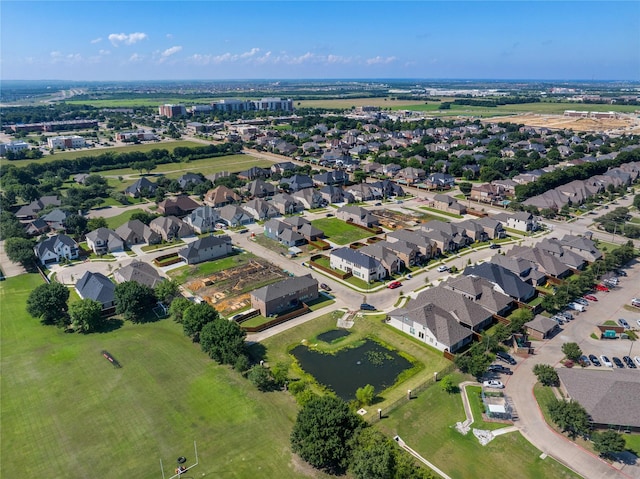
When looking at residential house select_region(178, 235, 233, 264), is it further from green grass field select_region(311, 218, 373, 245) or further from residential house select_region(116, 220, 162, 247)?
green grass field select_region(311, 218, 373, 245)

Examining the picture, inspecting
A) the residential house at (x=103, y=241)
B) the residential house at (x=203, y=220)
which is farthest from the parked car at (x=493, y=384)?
the residential house at (x=103, y=241)

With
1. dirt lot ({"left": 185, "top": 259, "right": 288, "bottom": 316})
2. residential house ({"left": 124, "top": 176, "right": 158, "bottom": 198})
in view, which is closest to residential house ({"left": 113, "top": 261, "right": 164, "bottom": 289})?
dirt lot ({"left": 185, "top": 259, "right": 288, "bottom": 316})

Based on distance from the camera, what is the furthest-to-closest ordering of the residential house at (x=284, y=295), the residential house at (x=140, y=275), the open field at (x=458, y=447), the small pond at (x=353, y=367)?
the residential house at (x=140, y=275) → the residential house at (x=284, y=295) → the small pond at (x=353, y=367) → the open field at (x=458, y=447)

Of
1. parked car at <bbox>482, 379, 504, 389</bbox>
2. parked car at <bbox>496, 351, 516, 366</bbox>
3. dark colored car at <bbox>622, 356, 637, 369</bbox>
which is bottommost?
dark colored car at <bbox>622, 356, 637, 369</bbox>

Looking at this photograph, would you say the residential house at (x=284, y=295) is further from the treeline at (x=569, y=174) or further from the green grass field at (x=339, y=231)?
the treeline at (x=569, y=174)

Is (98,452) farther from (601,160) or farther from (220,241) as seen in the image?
(601,160)

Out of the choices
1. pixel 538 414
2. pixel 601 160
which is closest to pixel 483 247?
pixel 538 414

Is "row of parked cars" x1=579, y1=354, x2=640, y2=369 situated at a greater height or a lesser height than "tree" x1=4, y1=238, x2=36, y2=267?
lesser
